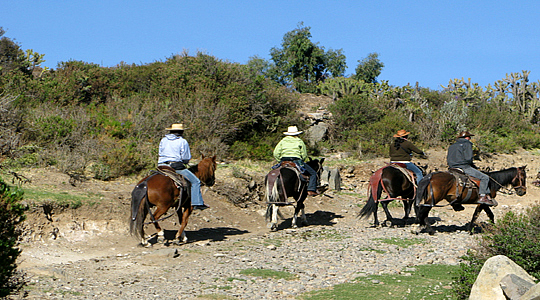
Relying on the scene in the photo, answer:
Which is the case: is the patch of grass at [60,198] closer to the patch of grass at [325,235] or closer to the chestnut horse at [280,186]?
the chestnut horse at [280,186]

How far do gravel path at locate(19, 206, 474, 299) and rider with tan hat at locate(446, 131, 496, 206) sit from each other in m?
1.20

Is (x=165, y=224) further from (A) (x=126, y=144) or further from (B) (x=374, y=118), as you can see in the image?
(B) (x=374, y=118)

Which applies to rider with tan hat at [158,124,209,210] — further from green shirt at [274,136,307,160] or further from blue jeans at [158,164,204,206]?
green shirt at [274,136,307,160]

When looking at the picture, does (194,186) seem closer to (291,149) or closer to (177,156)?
(177,156)

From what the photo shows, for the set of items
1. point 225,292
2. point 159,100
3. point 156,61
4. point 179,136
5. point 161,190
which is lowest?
point 225,292

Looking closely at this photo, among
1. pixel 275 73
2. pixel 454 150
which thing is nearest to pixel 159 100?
pixel 454 150

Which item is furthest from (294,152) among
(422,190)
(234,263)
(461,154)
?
(234,263)

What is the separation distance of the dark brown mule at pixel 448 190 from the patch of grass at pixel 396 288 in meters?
4.15

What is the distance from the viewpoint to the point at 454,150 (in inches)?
547

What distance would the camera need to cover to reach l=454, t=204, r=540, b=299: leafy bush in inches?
289

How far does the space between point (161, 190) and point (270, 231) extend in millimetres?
3931

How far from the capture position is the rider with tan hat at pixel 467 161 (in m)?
13.5

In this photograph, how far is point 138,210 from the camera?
11.0m

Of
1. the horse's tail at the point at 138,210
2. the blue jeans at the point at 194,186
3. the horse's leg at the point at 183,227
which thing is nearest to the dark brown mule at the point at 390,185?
the blue jeans at the point at 194,186
